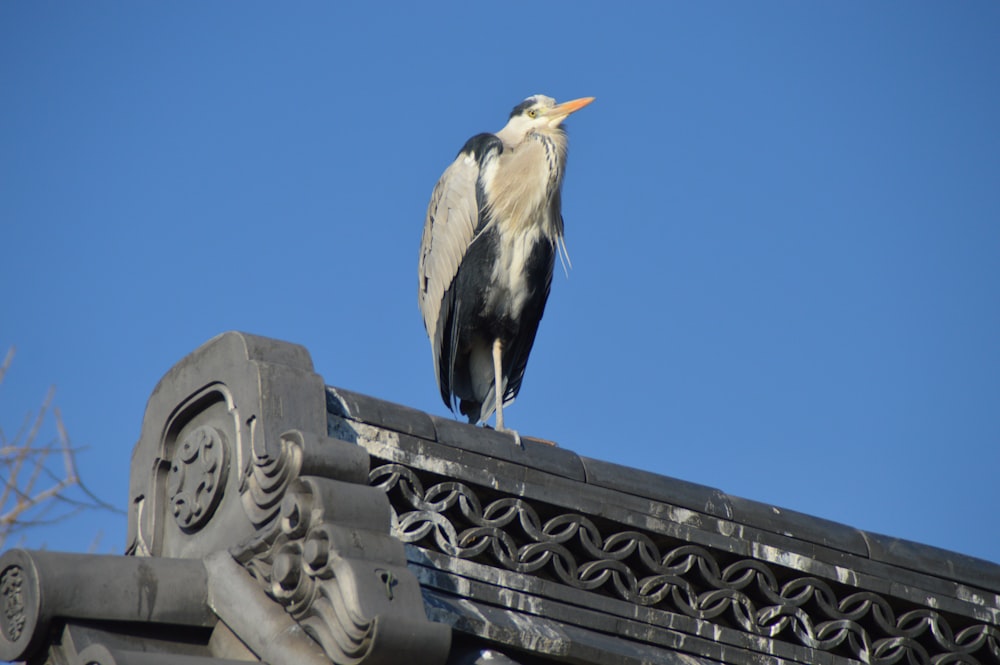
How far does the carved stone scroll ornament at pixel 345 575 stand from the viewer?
147 inches

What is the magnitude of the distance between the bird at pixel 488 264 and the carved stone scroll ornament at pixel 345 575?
3.72 m

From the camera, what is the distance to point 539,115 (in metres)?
8.98

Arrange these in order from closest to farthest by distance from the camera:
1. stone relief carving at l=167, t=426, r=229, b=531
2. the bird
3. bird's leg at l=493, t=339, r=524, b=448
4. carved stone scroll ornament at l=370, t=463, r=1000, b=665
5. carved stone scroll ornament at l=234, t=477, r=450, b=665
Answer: carved stone scroll ornament at l=234, t=477, r=450, b=665, stone relief carving at l=167, t=426, r=229, b=531, carved stone scroll ornament at l=370, t=463, r=1000, b=665, bird's leg at l=493, t=339, r=524, b=448, the bird

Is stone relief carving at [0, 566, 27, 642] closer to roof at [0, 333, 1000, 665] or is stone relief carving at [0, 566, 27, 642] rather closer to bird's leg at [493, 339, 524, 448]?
roof at [0, 333, 1000, 665]

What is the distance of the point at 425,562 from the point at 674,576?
38.3 inches

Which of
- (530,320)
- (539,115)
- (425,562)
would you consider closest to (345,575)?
(425,562)

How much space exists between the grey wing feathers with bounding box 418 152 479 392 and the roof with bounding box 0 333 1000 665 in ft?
10.7

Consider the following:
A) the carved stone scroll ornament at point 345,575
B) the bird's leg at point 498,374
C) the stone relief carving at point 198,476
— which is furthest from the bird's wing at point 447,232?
the carved stone scroll ornament at point 345,575

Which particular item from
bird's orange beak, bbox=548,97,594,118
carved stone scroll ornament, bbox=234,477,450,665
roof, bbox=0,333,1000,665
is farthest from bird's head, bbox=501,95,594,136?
carved stone scroll ornament, bbox=234,477,450,665

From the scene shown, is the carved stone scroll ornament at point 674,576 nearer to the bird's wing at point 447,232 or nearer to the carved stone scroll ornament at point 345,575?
the carved stone scroll ornament at point 345,575

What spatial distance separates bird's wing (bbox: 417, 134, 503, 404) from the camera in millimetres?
8219

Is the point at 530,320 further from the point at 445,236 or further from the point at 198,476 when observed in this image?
the point at 198,476

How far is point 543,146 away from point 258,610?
16.2 ft

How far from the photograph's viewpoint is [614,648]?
464 cm
